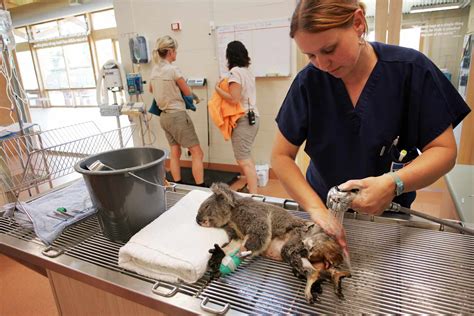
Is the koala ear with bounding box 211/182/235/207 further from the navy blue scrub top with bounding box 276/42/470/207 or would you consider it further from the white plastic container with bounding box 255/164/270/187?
the white plastic container with bounding box 255/164/270/187

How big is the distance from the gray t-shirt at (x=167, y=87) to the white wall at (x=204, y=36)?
2.34 feet

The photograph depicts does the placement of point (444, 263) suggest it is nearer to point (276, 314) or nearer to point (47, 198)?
point (276, 314)

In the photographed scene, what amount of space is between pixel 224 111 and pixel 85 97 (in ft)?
20.2

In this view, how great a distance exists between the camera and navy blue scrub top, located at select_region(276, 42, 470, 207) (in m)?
0.87

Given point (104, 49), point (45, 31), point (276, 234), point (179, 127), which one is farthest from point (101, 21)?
point (276, 234)

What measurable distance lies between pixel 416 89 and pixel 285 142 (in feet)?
1.34

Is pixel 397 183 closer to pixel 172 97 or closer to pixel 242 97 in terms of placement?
pixel 242 97

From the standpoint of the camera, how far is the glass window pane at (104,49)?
6.41m

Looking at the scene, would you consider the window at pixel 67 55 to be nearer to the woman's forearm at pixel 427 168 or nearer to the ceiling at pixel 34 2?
the ceiling at pixel 34 2

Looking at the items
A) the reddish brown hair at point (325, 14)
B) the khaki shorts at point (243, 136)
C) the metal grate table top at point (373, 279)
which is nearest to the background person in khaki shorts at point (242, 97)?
the khaki shorts at point (243, 136)

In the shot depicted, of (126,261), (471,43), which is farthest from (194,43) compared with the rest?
(126,261)

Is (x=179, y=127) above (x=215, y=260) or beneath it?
beneath

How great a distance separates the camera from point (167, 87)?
2797 millimetres

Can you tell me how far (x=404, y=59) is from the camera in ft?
2.96
